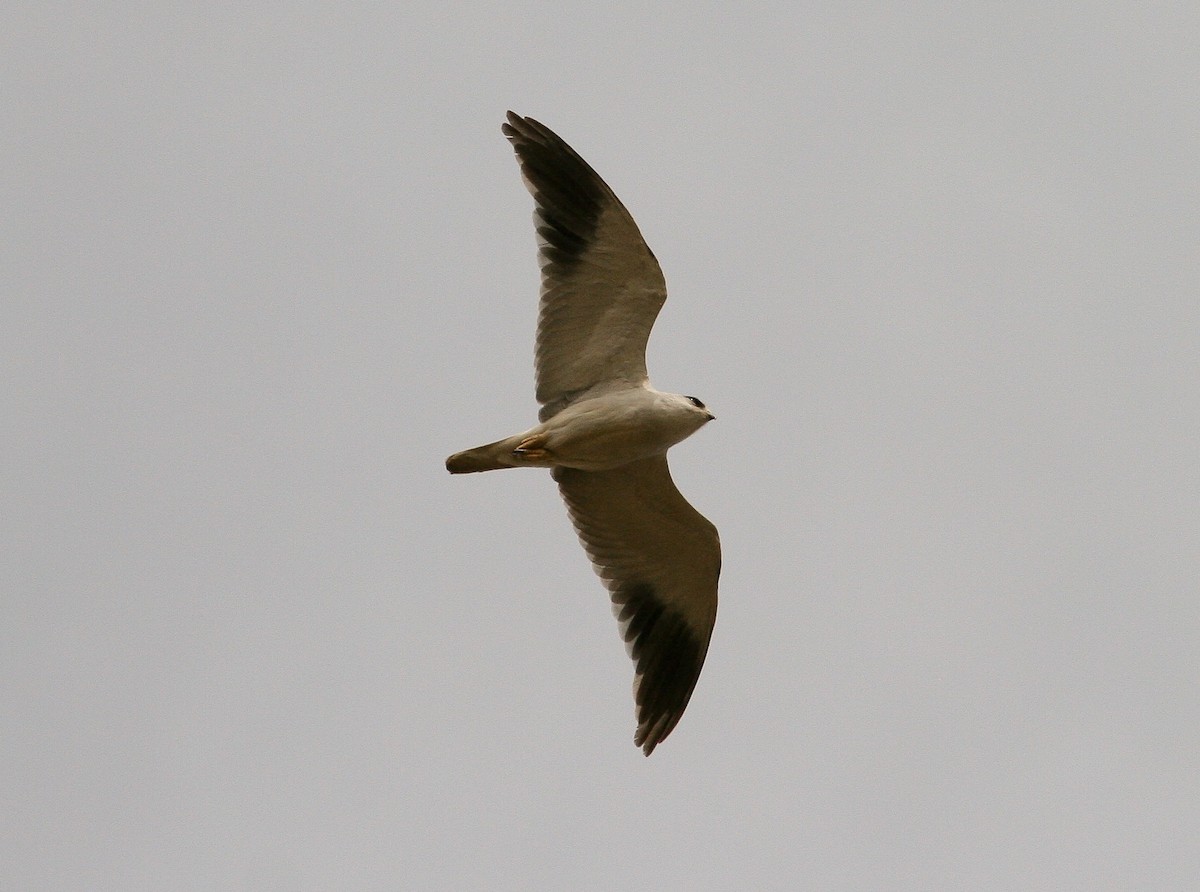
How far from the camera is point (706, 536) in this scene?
15.0 m

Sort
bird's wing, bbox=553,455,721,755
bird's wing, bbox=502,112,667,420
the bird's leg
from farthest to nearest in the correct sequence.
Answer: bird's wing, bbox=553,455,721,755 → the bird's leg → bird's wing, bbox=502,112,667,420

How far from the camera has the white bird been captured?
46.2ft

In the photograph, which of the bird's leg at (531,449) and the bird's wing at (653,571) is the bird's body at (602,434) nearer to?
the bird's leg at (531,449)

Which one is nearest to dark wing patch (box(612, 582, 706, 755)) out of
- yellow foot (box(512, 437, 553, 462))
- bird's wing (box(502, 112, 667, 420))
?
yellow foot (box(512, 437, 553, 462))

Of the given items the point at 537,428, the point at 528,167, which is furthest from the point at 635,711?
the point at 528,167

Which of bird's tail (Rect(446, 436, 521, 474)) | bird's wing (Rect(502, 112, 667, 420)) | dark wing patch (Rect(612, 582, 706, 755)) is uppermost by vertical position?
bird's wing (Rect(502, 112, 667, 420))

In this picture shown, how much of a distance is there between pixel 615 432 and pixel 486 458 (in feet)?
4.00

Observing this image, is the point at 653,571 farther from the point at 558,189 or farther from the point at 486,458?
the point at 558,189

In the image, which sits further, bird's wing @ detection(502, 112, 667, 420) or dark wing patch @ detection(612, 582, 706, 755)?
dark wing patch @ detection(612, 582, 706, 755)

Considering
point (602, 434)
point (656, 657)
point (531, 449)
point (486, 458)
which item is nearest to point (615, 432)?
point (602, 434)

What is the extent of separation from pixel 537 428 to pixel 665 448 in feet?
3.95

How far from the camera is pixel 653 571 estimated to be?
15.2 metres

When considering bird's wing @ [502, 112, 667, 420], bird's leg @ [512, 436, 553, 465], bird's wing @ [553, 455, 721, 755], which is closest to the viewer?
bird's wing @ [502, 112, 667, 420]

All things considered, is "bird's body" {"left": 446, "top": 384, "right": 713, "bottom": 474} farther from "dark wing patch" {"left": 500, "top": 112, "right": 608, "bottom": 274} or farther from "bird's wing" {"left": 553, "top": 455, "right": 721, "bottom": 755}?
"dark wing patch" {"left": 500, "top": 112, "right": 608, "bottom": 274}
